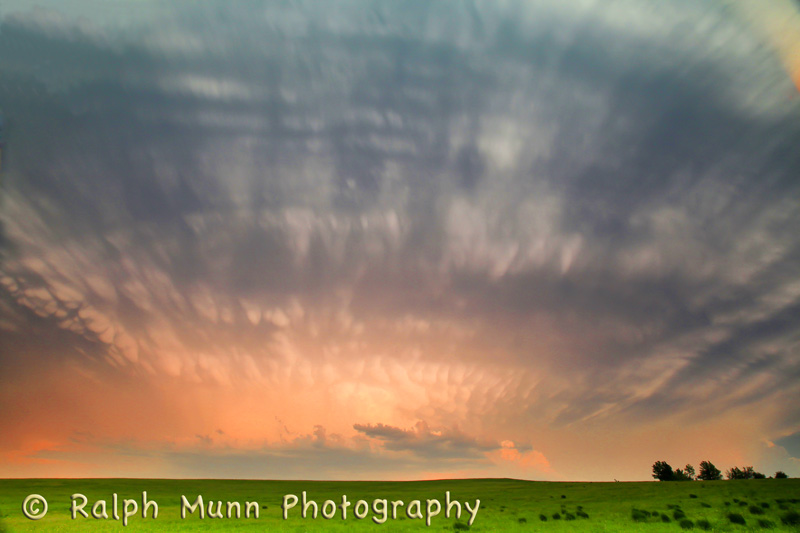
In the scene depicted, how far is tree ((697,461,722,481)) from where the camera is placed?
127 m

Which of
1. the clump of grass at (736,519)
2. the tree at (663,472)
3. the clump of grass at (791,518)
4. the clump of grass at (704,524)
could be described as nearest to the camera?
the clump of grass at (704,524)

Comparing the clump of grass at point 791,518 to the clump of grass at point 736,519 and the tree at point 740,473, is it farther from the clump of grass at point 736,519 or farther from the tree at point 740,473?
the tree at point 740,473

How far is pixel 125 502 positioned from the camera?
106ft

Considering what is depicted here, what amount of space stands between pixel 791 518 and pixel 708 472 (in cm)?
11931

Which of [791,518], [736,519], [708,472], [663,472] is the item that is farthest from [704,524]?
[708,472]

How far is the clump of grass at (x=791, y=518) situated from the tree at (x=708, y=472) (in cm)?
11702

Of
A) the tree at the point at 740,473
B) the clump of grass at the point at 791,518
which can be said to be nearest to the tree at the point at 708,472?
the tree at the point at 740,473

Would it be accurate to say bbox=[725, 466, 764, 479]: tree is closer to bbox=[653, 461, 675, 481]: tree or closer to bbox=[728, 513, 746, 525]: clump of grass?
bbox=[653, 461, 675, 481]: tree

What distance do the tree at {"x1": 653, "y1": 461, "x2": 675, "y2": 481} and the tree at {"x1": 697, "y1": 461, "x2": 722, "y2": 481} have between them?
19486 mm

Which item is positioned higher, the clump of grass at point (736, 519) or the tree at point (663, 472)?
the tree at point (663, 472)

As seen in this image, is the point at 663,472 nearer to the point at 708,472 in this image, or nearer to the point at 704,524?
the point at 708,472

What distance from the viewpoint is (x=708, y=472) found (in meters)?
127

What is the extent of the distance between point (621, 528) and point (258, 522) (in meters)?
30.7

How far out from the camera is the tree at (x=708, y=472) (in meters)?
127
